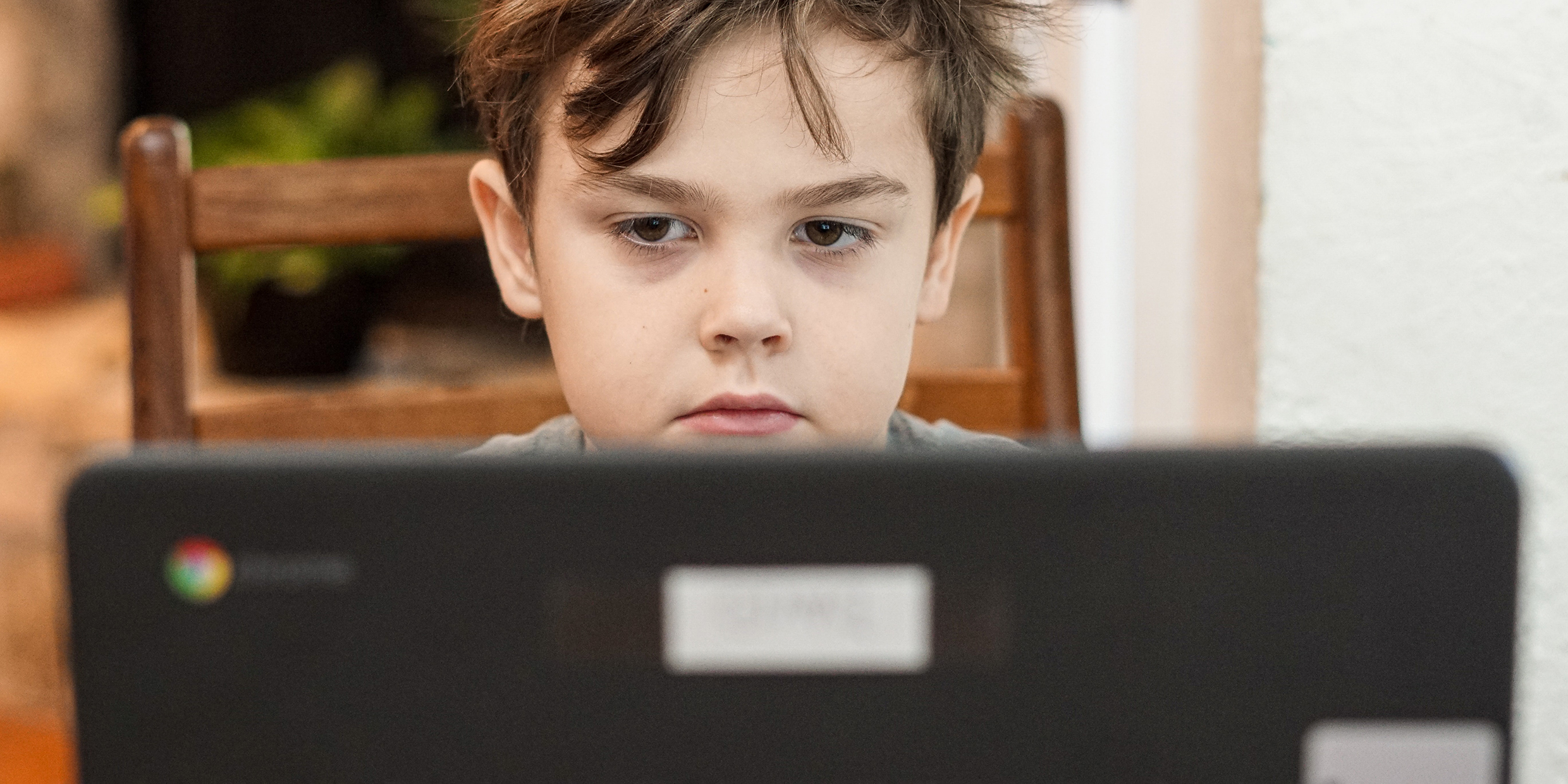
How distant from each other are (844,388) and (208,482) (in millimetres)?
371

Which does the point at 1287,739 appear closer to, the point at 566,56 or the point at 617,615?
the point at 617,615

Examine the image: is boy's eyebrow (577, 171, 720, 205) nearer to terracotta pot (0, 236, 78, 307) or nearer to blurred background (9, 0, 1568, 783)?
blurred background (9, 0, 1568, 783)

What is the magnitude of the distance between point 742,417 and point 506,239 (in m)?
0.22

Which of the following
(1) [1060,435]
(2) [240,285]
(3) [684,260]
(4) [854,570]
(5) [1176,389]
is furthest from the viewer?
(2) [240,285]

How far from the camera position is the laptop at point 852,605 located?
232 millimetres

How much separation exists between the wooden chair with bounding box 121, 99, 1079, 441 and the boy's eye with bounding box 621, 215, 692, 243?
0.92 ft

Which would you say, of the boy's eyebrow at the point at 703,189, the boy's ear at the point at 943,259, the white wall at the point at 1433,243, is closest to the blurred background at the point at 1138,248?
the white wall at the point at 1433,243

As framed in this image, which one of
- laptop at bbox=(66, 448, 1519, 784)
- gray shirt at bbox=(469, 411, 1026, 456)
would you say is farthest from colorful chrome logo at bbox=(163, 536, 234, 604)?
gray shirt at bbox=(469, 411, 1026, 456)

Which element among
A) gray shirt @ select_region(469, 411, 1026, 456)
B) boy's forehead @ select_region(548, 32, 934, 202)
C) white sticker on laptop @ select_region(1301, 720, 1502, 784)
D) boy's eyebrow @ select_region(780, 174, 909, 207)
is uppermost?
boy's forehead @ select_region(548, 32, 934, 202)

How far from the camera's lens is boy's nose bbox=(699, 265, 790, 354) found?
1.75 ft

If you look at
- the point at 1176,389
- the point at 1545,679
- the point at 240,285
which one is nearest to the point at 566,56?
the point at 1545,679

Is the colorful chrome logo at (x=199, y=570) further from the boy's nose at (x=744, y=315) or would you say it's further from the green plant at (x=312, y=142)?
the green plant at (x=312, y=142)

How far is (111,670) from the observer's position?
9.6 inches

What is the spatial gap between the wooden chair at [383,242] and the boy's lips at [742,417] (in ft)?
0.97
